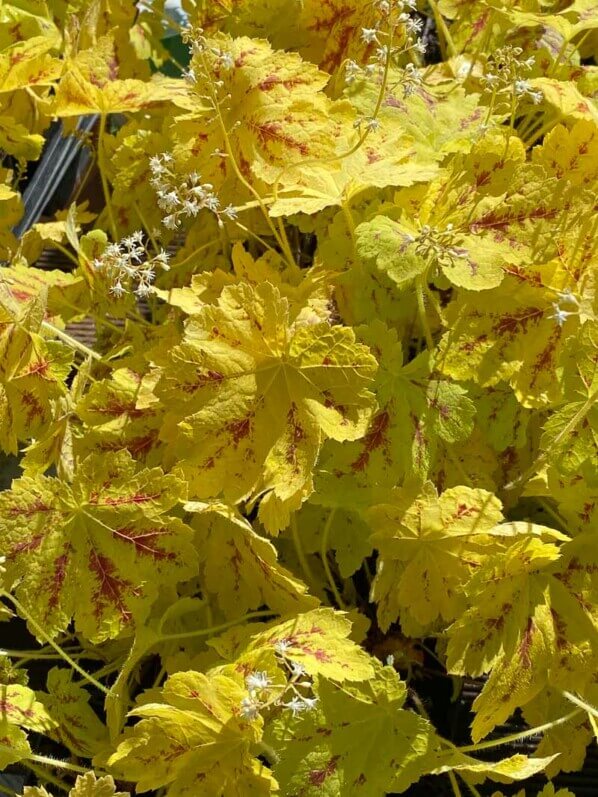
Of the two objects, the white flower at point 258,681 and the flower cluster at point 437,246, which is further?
the flower cluster at point 437,246

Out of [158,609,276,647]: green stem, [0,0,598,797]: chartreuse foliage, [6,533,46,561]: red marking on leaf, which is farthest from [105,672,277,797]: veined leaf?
[6,533,46,561]: red marking on leaf

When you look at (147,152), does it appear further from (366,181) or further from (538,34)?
(538,34)

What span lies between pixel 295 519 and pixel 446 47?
2.88 ft

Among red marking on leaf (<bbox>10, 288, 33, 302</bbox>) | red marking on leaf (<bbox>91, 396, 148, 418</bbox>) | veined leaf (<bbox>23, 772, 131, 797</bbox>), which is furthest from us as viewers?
red marking on leaf (<bbox>10, 288, 33, 302</bbox>)

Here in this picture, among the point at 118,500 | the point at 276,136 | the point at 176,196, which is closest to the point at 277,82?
the point at 276,136

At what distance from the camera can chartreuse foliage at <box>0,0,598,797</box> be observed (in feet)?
2.70

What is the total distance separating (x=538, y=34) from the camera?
4.30 ft

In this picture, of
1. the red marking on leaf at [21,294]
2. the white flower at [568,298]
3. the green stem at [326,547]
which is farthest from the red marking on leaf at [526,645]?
the red marking on leaf at [21,294]

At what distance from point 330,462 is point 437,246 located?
257 millimetres

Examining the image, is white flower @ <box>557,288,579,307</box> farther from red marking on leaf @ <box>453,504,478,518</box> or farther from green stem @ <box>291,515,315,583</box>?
green stem @ <box>291,515,315,583</box>

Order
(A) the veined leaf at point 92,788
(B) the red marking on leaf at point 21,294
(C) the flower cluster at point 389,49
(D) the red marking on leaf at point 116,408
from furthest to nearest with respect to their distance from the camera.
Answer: (B) the red marking on leaf at point 21,294 → (D) the red marking on leaf at point 116,408 → (C) the flower cluster at point 389,49 → (A) the veined leaf at point 92,788

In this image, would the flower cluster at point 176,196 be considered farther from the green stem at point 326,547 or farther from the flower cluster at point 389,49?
the green stem at point 326,547

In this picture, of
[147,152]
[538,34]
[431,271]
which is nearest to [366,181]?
[431,271]

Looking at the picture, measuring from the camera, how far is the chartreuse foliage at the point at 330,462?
2.70ft
